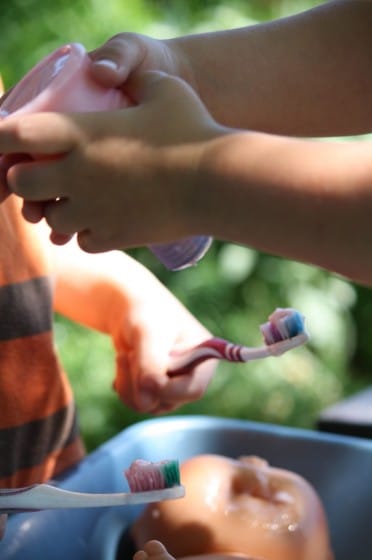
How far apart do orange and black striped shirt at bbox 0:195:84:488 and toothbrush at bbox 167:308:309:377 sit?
105 mm

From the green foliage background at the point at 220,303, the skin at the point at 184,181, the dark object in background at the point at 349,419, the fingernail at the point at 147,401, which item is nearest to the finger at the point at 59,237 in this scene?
the skin at the point at 184,181

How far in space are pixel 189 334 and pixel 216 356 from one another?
7 centimetres

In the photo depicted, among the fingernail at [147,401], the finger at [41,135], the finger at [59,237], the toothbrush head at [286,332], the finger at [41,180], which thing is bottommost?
the fingernail at [147,401]

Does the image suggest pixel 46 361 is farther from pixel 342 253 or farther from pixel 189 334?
pixel 342 253

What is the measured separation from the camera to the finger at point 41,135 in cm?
38

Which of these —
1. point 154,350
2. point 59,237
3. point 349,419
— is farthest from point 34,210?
point 349,419

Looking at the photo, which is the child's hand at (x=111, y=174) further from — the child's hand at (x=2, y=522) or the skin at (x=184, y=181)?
the child's hand at (x=2, y=522)

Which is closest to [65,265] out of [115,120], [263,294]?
[115,120]

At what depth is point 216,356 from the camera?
59 cm

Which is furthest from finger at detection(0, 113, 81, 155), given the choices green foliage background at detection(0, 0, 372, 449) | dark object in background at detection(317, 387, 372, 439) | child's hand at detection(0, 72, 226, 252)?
green foliage background at detection(0, 0, 372, 449)

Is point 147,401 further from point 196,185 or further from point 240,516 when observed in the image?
point 196,185

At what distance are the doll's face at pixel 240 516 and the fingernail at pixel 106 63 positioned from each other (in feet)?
0.82

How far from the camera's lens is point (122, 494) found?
17.7 inches

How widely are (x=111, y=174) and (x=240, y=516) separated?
0.26 meters
